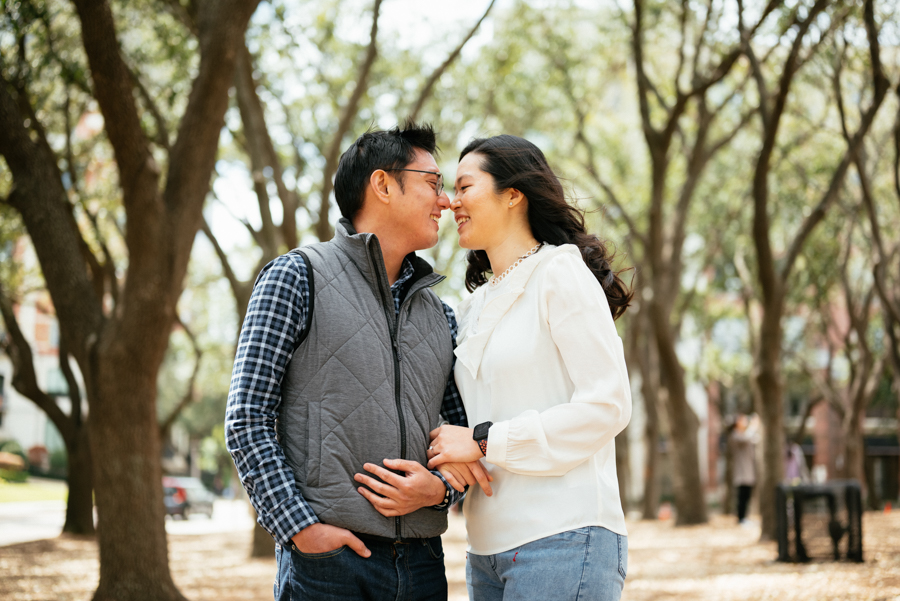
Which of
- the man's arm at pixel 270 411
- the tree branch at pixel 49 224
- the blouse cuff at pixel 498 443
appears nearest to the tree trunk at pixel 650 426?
the tree branch at pixel 49 224

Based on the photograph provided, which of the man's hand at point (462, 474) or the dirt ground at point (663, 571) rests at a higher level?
the man's hand at point (462, 474)

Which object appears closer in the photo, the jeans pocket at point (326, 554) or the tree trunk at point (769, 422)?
the jeans pocket at point (326, 554)

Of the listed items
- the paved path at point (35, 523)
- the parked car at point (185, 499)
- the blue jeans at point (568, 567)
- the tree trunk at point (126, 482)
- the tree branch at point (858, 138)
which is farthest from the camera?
the parked car at point (185, 499)

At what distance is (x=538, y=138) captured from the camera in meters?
18.0

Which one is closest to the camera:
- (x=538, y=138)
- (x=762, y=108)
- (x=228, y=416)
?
(x=228, y=416)

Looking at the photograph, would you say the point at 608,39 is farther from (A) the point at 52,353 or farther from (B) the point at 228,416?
(A) the point at 52,353

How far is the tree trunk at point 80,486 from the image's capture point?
1339 centimetres

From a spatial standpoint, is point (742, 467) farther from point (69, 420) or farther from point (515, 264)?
point (515, 264)

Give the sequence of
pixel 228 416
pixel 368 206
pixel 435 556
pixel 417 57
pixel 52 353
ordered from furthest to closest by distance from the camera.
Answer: pixel 52 353 → pixel 417 57 → pixel 368 206 → pixel 435 556 → pixel 228 416

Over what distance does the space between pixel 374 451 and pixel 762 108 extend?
939 cm

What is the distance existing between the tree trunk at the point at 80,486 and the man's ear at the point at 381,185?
40.0ft

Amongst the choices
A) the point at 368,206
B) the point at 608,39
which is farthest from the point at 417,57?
the point at 368,206

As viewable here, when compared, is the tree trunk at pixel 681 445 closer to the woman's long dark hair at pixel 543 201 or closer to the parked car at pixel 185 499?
the woman's long dark hair at pixel 543 201

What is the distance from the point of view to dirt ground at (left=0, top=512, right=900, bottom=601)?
768 cm
